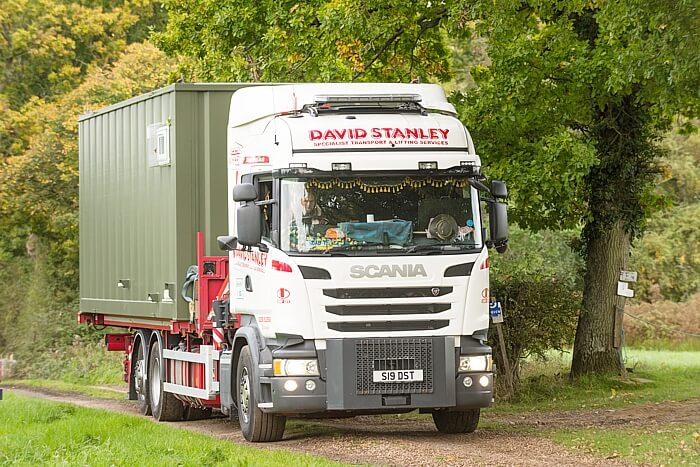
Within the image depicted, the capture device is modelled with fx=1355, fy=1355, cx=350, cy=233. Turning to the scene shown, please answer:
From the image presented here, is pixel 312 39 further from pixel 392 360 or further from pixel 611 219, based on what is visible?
pixel 392 360

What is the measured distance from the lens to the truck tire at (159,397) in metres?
18.9

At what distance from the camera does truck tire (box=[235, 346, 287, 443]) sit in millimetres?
14797

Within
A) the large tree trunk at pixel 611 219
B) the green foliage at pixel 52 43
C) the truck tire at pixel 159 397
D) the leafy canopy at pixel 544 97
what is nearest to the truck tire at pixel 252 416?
the truck tire at pixel 159 397

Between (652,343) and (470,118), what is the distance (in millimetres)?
22885

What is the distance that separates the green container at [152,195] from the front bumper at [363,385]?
3.52m

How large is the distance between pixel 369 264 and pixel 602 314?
9.81 m

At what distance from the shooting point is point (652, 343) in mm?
41656

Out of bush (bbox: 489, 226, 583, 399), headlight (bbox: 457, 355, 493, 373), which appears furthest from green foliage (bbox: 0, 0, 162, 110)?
headlight (bbox: 457, 355, 493, 373)

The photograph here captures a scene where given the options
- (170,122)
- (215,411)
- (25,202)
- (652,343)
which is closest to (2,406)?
(215,411)

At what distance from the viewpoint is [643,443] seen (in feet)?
47.0

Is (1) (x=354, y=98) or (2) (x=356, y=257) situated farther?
(1) (x=354, y=98)

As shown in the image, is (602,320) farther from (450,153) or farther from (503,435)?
(450,153)

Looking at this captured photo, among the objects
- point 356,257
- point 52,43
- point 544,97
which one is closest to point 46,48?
point 52,43

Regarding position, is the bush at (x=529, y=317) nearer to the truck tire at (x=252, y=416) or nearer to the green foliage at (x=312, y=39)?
the green foliage at (x=312, y=39)
